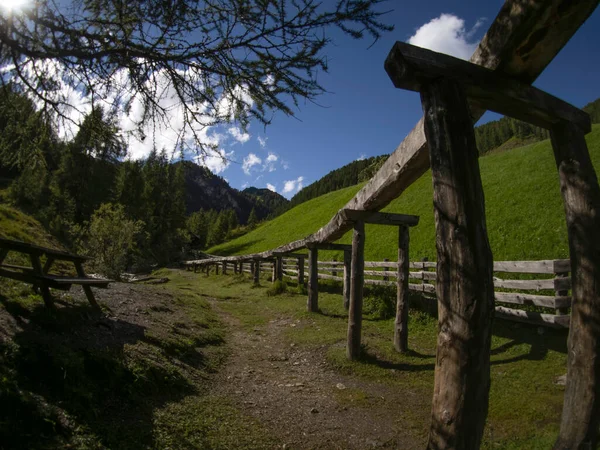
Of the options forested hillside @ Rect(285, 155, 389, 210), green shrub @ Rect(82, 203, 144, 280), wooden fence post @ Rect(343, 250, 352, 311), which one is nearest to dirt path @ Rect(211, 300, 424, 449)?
wooden fence post @ Rect(343, 250, 352, 311)

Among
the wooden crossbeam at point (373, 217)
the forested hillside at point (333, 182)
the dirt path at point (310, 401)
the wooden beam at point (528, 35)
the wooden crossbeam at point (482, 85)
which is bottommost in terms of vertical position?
the dirt path at point (310, 401)

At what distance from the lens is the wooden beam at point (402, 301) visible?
6.64 meters

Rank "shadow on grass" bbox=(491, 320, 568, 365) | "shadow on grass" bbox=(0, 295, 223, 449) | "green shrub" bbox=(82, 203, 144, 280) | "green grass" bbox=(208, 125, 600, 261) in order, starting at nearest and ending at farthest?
1. "shadow on grass" bbox=(0, 295, 223, 449)
2. "shadow on grass" bbox=(491, 320, 568, 365)
3. "green grass" bbox=(208, 125, 600, 261)
4. "green shrub" bbox=(82, 203, 144, 280)

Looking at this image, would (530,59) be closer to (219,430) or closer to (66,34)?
(66,34)

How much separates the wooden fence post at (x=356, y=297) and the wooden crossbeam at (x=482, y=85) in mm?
3642

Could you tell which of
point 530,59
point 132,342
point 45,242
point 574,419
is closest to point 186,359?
point 132,342

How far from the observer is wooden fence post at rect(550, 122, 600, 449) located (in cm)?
298

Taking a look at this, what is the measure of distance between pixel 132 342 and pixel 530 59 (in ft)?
19.5

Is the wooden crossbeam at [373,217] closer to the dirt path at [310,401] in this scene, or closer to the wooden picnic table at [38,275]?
the dirt path at [310,401]

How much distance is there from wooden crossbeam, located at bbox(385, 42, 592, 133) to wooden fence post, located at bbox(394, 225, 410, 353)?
3682mm

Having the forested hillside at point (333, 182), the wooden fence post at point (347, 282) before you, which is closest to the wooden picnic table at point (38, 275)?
the wooden fence post at point (347, 282)

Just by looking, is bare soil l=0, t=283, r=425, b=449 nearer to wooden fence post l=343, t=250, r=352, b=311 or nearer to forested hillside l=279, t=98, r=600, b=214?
wooden fence post l=343, t=250, r=352, b=311

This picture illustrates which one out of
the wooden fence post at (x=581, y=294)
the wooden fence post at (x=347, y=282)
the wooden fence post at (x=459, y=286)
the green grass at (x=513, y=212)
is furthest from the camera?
the green grass at (x=513, y=212)

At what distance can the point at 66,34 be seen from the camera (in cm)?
316
